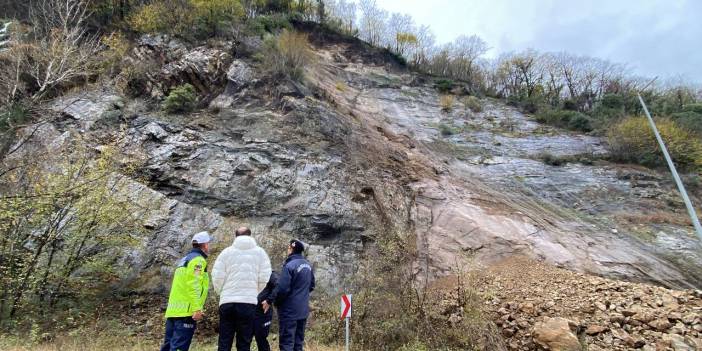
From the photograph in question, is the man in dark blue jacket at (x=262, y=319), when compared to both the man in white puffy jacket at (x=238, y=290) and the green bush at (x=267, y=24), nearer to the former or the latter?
the man in white puffy jacket at (x=238, y=290)

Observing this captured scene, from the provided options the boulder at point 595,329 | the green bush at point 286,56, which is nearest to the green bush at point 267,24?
Answer: the green bush at point 286,56

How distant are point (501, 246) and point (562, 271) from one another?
1692 mm

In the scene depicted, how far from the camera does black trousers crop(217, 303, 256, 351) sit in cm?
430

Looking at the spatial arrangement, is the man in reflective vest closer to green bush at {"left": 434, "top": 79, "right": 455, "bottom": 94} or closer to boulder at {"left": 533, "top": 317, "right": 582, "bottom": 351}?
boulder at {"left": 533, "top": 317, "right": 582, "bottom": 351}

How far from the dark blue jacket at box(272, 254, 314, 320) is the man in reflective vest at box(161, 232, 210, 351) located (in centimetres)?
97

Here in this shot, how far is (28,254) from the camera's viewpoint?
24.1ft

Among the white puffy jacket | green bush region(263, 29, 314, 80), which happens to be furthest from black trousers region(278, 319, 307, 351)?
green bush region(263, 29, 314, 80)

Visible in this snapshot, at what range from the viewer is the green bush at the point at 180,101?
14672mm

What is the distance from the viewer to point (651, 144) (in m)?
16.3

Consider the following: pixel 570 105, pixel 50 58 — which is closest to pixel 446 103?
pixel 570 105

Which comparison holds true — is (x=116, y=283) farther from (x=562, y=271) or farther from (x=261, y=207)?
(x=562, y=271)

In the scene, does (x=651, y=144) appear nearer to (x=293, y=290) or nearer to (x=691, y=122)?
(x=691, y=122)

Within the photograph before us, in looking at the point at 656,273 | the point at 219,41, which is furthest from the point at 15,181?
the point at 656,273

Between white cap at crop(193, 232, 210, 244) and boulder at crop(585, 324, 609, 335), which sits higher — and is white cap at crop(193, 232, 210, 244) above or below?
above
